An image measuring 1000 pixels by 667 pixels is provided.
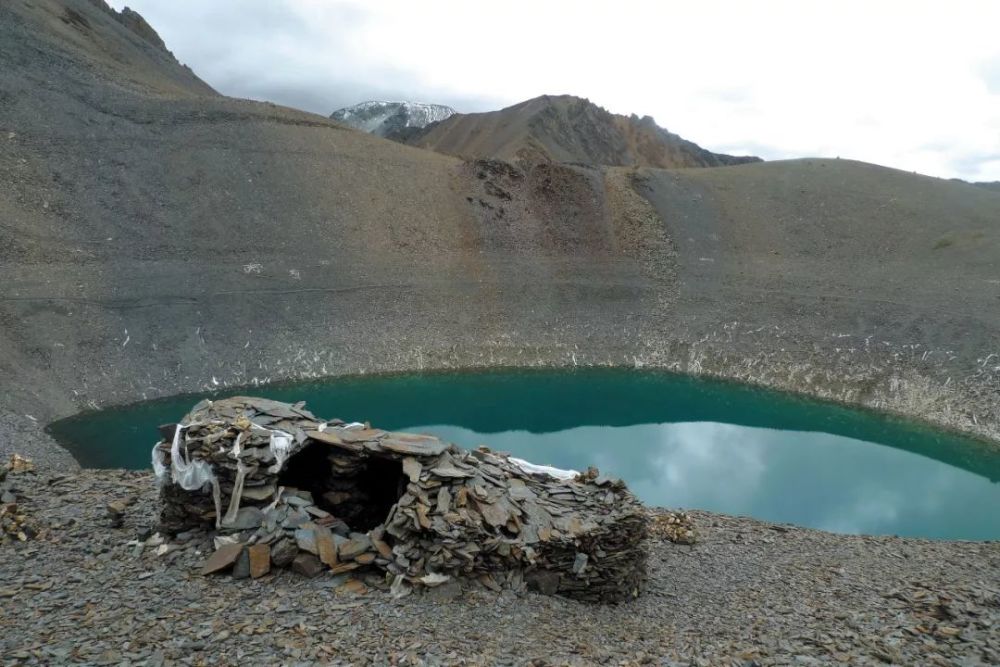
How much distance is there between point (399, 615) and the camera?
729cm

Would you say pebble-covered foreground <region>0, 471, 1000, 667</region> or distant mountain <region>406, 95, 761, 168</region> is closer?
pebble-covered foreground <region>0, 471, 1000, 667</region>

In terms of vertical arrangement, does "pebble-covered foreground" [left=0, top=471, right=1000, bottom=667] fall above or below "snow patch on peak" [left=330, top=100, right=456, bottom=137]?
below

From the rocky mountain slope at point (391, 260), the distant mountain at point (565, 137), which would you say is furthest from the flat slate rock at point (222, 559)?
the distant mountain at point (565, 137)

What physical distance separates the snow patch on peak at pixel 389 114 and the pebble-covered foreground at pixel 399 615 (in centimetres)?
12582

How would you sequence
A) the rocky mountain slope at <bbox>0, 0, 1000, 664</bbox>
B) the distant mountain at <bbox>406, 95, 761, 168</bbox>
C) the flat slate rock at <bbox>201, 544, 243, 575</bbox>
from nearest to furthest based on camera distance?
1. the rocky mountain slope at <bbox>0, 0, 1000, 664</bbox>
2. the flat slate rock at <bbox>201, 544, 243, 575</bbox>
3. the distant mountain at <bbox>406, 95, 761, 168</bbox>

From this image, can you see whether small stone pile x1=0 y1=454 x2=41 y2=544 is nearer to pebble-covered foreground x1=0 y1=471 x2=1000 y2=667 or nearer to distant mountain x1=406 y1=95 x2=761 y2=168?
pebble-covered foreground x1=0 y1=471 x2=1000 y2=667

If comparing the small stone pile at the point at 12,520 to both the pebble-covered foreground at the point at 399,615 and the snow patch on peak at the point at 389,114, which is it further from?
the snow patch on peak at the point at 389,114

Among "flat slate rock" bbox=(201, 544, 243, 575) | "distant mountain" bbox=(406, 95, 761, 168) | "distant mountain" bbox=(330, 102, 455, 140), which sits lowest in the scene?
"flat slate rock" bbox=(201, 544, 243, 575)

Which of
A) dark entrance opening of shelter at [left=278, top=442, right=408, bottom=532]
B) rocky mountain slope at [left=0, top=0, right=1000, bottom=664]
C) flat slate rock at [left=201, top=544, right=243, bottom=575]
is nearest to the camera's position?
rocky mountain slope at [left=0, top=0, right=1000, bottom=664]

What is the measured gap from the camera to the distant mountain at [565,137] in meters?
56.8

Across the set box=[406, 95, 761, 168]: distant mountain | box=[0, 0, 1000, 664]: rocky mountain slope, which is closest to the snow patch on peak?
box=[406, 95, 761, 168]: distant mountain

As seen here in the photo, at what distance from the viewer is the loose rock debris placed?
790 centimetres

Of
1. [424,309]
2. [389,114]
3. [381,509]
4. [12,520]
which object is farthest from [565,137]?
[389,114]

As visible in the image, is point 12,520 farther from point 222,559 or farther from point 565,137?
point 565,137
